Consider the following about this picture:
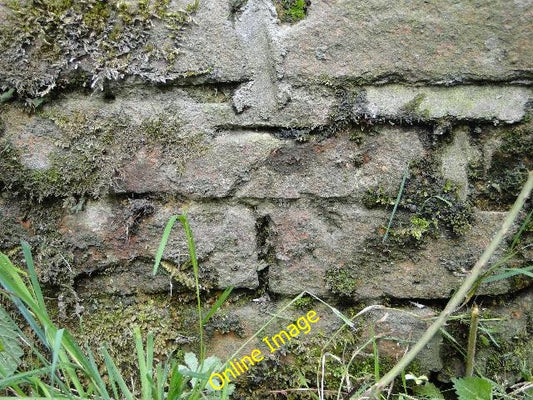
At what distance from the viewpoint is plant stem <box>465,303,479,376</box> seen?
111cm

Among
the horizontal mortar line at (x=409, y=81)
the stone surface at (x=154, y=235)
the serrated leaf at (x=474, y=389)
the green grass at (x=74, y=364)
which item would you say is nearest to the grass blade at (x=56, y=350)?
the green grass at (x=74, y=364)

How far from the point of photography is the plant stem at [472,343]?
1.11 metres

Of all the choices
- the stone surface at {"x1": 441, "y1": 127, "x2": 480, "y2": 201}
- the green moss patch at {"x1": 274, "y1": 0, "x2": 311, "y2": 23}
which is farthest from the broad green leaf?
the stone surface at {"x1": 441, "y1": 127, "x2": 480, "y2": 201}

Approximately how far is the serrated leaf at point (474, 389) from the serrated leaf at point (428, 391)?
0.30ft

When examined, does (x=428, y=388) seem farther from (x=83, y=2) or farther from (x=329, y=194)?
(x=83, y=2)

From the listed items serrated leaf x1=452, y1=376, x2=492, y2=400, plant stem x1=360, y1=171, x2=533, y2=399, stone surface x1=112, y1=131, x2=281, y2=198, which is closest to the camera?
plant stem x1=360, y1=171, x2=533, y2=399

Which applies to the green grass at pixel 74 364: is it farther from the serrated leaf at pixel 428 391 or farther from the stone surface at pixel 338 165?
the serrated leaf at pixel 428 391

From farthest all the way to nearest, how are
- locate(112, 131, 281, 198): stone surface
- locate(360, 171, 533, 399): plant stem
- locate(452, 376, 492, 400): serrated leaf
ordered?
locate(112, 131, 281, 198): stone surface
locate(452, 376, 492, 400): serrated leaf
locate(360, 171, 533, 399): plant stem

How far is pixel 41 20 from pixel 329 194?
0.75 metres

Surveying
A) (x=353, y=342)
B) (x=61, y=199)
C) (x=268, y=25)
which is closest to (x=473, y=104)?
(x=268, y=25)

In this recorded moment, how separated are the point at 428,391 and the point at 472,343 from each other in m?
0.16

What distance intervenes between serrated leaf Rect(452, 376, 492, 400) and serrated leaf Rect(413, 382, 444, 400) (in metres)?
0.09

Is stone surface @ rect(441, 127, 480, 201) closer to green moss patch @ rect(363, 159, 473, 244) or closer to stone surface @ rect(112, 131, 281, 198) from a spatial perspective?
green moss patch @ rect(363, 159, 473, 244)

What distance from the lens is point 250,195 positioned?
1218 mm
